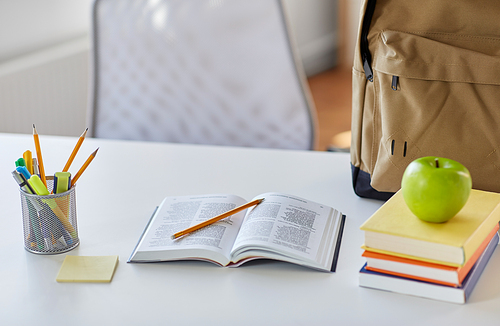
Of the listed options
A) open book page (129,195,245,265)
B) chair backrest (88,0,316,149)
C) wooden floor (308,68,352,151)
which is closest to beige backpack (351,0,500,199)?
open book page (129,195,245,265)

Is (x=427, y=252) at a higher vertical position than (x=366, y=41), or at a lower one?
lower

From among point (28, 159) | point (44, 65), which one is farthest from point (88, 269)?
point (44, 65)

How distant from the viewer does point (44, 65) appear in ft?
7.40

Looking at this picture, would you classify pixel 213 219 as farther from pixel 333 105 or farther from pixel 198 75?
pixel 333 105

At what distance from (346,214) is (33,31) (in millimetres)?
1814

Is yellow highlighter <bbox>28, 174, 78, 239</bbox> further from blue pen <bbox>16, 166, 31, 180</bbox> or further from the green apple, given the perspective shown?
the green apple

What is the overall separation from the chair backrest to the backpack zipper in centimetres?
69

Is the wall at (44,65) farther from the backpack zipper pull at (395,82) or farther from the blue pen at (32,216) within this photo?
the backpack zipper pull at (395,82)

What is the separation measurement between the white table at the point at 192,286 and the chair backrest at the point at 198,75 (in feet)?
1.95

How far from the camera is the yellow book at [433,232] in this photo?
2.21 ft

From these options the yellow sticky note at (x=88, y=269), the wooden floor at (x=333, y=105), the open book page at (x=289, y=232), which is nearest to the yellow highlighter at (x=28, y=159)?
the yellow sticky note at (x=88, y=269)

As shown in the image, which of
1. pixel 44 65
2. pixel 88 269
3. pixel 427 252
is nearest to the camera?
pixel 427 252

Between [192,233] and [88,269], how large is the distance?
16 centimetres

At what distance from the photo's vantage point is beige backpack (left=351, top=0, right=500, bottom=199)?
33.7 inches
